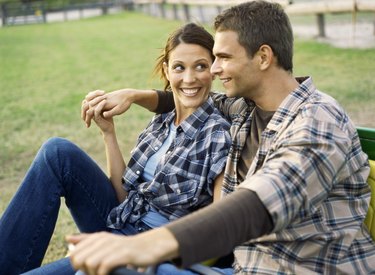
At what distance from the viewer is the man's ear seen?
8.17 ft

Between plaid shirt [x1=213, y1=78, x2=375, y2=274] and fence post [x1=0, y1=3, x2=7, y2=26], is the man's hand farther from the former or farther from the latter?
fence post [x1=0, y1=3, x2=7, y2=26]

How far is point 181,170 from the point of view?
2865 millimetres

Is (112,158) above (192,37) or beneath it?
beneath

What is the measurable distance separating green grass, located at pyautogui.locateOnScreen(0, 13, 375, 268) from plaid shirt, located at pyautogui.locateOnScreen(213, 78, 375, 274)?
2.01 metres

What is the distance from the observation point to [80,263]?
162 centimetres

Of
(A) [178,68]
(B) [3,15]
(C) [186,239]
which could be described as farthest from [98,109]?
(B) [3,15]

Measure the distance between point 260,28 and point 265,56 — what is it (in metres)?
0.11

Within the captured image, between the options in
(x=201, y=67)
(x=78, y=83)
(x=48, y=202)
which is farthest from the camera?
(x=78, y=83)

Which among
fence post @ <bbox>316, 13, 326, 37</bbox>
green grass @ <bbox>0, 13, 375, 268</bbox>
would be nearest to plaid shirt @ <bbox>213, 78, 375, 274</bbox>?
green grass @ <bbox>0, 13, 375, 268</bbox>

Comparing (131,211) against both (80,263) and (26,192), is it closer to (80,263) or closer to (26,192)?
(26,192)

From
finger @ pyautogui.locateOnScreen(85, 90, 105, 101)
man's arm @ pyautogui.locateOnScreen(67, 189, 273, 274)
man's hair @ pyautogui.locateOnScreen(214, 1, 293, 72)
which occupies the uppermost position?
man's hair @ pyautogui.locateOnScreen(214, 1, 293, 72)

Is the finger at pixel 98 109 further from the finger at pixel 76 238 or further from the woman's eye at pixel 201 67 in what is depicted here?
the finger at pixel 76 238

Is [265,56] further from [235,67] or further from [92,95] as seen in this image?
[92,95]

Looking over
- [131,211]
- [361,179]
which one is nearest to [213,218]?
[361,179]
